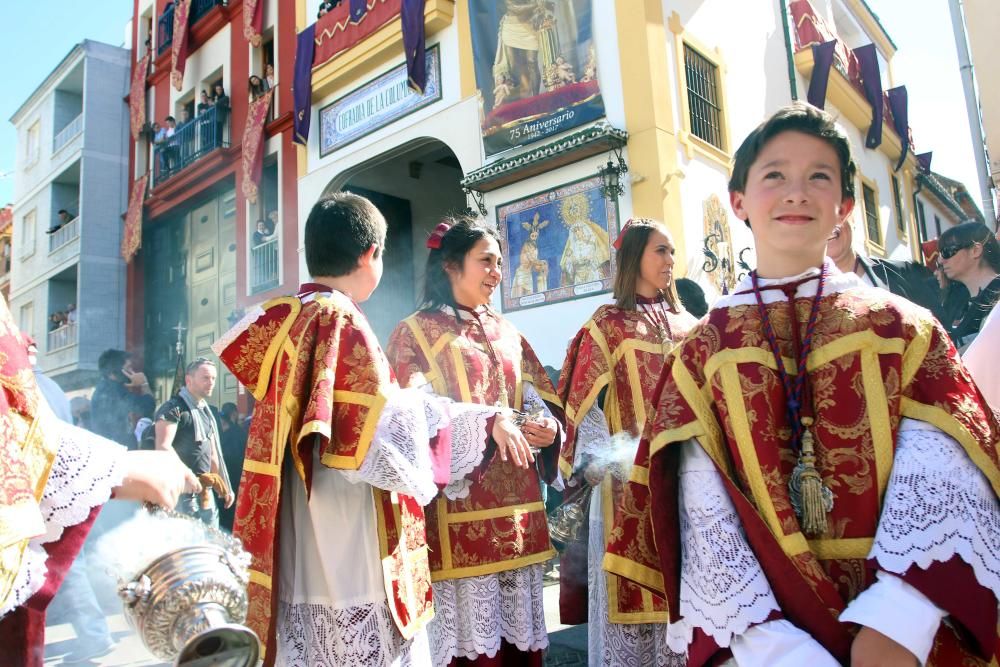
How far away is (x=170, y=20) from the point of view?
54.9 feet

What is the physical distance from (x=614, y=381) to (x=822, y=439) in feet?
5.80

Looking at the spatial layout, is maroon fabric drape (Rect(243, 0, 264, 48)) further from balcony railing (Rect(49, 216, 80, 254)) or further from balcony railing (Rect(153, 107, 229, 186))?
balcony railing (Rect(49, 216, 80, 254))

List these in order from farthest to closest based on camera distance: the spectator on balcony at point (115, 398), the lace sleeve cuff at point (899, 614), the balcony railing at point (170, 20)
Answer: the balcony railing at point (170, 20) < the spectator on balcony at point (115, 398) < the lace sleeve cuff at point (899, 614)

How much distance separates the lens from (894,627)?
109 centimetres

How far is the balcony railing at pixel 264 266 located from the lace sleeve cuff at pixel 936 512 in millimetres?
12295

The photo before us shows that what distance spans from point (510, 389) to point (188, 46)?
1600cm

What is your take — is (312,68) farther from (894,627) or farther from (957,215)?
(957,215)

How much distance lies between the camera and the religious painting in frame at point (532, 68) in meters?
8.31

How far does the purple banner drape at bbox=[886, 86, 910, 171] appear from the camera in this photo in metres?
15.9

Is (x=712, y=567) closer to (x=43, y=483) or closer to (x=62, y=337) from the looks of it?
(x=43, y=483)

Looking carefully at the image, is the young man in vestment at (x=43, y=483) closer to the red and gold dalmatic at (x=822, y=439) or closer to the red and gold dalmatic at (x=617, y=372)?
the red and gold dalmatic at (x=822, y=439)

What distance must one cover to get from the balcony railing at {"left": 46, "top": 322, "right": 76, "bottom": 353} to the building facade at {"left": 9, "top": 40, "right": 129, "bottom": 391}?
3 centimetres

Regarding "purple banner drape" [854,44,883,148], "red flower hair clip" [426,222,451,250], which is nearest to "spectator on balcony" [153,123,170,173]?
"purple banner drape" [854,44,883,148]

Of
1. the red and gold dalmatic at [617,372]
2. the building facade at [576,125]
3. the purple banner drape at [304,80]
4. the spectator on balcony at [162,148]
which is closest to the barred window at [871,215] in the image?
the building facade at [576,125]
